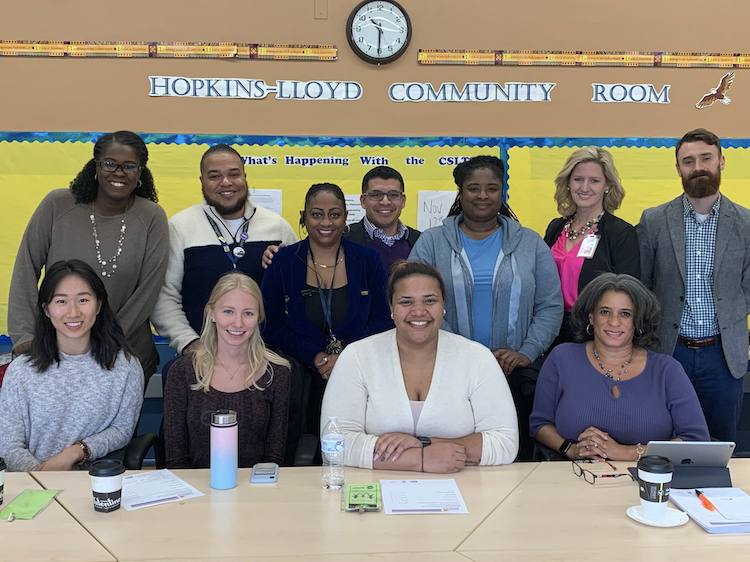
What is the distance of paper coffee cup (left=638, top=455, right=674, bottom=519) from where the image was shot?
1573 mm

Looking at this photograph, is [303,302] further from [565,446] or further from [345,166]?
[345,166]

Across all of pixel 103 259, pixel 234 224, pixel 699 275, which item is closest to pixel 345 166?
pixel 234 224

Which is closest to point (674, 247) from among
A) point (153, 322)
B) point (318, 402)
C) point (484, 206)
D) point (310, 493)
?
point (484, 206)

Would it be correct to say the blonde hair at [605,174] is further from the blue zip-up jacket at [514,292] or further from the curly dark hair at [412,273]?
the curly dark hair at [412,273]

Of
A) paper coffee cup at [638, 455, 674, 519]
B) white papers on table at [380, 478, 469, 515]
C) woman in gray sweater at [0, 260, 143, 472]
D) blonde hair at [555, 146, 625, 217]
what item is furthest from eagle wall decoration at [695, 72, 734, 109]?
woman in gray sweater at [0, 260, 143, 472]

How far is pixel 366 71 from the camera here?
3818 millimetres

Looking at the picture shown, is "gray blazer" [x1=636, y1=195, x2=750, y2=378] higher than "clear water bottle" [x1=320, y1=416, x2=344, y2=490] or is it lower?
higher

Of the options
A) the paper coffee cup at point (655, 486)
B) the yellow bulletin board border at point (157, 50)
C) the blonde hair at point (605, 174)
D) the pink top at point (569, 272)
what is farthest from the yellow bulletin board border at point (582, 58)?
the paper coffee cup at point (655, 486)

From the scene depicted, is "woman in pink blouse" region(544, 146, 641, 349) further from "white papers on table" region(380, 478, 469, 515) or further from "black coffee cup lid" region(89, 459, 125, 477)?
"black coffee cup lid" region(89, 459, 125, 477)

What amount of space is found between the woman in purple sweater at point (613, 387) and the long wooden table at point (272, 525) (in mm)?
510

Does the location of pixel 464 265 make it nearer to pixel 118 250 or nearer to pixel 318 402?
pixel 318 402

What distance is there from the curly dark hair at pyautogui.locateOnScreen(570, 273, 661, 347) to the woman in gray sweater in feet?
5.66

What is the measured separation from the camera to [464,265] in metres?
2.77

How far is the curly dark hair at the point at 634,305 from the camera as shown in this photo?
234 cm
